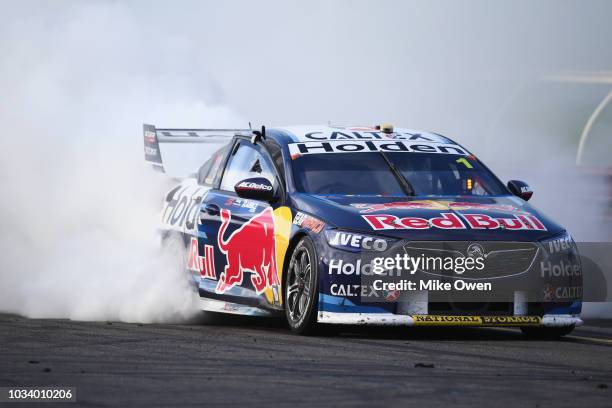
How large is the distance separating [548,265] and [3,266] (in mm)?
5599

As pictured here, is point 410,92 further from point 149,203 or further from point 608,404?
point 608,404

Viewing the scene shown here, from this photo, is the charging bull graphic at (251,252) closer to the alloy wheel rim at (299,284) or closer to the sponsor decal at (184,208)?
the alloy wheel rim at (299,284)

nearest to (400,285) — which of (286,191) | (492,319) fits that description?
(492,319)

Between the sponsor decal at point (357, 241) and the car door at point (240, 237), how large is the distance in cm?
78

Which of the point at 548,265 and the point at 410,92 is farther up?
the point at 548,265

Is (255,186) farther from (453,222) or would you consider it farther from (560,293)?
(560,293)

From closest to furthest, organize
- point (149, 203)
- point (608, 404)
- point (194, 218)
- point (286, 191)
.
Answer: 1. point (608, 404)
2. point (286, 191)
3. point (194, 218)
4. point (149, 203)

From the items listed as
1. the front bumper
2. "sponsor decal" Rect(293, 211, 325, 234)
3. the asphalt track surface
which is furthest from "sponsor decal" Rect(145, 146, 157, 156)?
the front bumper

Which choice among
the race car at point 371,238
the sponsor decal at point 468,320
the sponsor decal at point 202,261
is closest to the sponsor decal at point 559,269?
the race car at point 371,238

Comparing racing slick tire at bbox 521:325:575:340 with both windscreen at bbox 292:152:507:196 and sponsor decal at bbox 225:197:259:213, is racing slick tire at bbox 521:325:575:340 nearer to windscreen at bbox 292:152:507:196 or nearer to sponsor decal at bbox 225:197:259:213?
windscreen at bbox 292:152:507:196

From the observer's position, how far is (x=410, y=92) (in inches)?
1442

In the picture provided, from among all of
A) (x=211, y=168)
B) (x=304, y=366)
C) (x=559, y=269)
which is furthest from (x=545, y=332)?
(x=211, y=168)

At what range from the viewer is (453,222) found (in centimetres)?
906

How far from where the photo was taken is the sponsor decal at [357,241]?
29.1 ft
